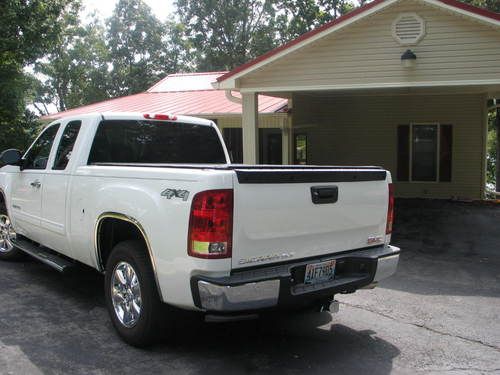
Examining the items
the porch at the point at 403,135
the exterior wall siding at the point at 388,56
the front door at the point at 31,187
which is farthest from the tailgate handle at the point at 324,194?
the porch at the point at 403,135

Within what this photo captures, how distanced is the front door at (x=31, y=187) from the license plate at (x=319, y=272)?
10.6 ft

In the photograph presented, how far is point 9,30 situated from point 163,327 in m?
13.5

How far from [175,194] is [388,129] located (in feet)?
42.1

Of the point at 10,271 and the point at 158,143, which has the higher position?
the point at 158,143

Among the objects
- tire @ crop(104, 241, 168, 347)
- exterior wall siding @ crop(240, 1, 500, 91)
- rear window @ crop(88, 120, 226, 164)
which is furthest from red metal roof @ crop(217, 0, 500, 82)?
tire @ crop(104, 241, 168, 347)

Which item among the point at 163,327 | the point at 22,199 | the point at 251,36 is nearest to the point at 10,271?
the point at 22,199

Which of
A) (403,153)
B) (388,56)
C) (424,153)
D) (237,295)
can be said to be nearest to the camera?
(237,295)

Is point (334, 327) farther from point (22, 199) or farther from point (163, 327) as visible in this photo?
point (22, 199)

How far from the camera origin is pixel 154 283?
3.92 metres

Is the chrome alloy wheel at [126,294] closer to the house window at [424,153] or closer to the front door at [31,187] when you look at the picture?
the front door at [31,187]

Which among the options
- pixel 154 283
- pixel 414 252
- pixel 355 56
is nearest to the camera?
pixel 154 283

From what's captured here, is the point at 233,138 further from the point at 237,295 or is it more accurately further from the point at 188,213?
the point at 237,295

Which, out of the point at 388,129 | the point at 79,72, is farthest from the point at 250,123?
the point at 79,72

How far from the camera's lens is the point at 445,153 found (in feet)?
48.9
